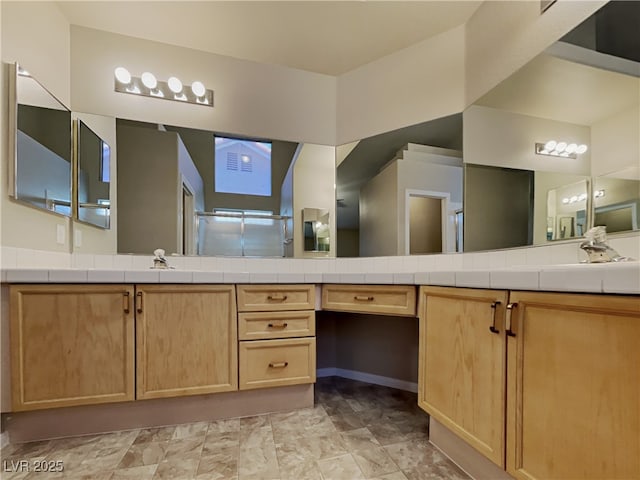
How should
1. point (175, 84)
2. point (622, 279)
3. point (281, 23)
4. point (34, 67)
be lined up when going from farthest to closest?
1. point (175, 84)
2. point (281, 23)
3. point (34, 67)
4. point (622, 279)

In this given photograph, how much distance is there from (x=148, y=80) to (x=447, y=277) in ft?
7.30

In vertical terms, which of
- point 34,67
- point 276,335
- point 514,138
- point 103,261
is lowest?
point 276,335

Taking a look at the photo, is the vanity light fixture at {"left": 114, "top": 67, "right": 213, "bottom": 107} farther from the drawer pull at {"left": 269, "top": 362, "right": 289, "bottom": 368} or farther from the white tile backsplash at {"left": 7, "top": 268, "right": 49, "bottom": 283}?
the drawer pull at {"left": 269, "top": 362, "right": 289, "bottom": 368}

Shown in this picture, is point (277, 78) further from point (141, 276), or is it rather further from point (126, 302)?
point (126, 302)

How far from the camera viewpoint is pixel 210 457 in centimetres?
131

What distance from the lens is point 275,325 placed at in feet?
5.65

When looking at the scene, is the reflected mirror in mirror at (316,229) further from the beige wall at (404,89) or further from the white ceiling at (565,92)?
the white ceiling at (565,92)

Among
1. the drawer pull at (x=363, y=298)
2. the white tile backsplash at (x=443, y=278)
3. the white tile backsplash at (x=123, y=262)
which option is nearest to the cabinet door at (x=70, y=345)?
the white tile backsplash at (x=123, y=262)

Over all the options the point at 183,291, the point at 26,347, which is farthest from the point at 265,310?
the point at 26,347

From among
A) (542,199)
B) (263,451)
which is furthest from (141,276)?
(542,199)

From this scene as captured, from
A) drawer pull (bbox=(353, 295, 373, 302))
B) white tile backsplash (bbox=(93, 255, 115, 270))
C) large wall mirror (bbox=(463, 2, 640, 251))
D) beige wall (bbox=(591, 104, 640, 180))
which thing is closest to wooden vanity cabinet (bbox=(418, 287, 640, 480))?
drawer pull (bbox=(353, 295, 373, 302))

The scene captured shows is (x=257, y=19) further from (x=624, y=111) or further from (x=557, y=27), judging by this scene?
(x=624, y=111)

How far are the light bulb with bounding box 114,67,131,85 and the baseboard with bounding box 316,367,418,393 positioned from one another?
98.3 inches

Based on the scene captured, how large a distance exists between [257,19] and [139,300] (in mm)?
1851
